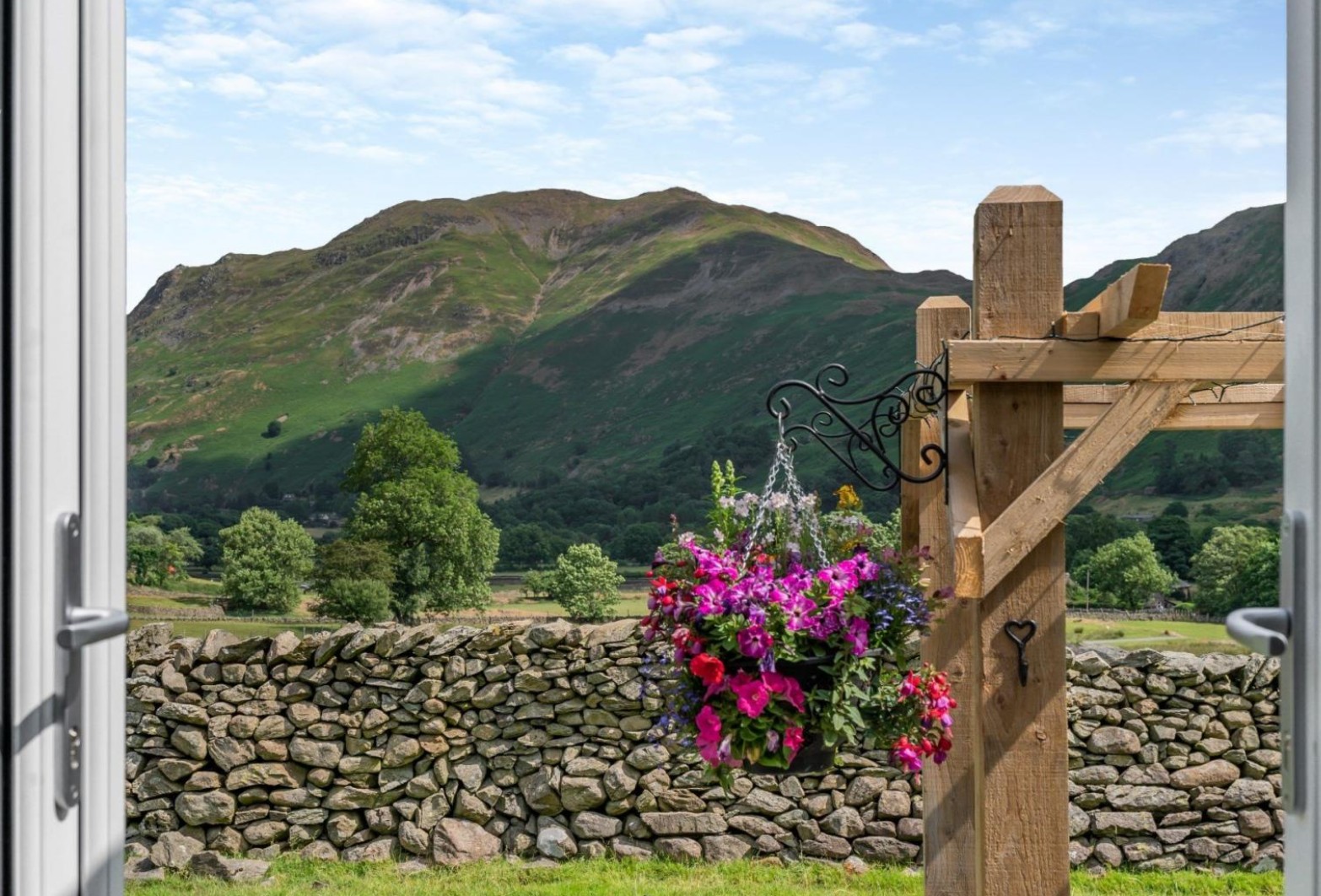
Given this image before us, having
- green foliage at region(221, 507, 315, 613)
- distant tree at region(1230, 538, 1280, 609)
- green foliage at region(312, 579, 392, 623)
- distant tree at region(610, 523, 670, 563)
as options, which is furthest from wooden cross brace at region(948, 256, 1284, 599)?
distant tree at region(610, 523, 670, 563)

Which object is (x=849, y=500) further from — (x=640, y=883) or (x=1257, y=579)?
(x=1257, y=579)

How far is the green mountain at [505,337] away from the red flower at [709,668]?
16.1 m

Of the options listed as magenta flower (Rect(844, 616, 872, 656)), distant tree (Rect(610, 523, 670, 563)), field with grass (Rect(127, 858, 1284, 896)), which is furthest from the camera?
distant tree (Rect(610, 523, 670, 563))

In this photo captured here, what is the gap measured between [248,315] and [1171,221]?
2276cm

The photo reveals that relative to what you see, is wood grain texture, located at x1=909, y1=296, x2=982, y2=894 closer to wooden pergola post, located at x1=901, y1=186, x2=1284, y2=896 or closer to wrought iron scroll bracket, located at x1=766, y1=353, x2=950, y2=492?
wrought iron scroll bracket, located at x1=766, y1=353, x2=950, y2=492

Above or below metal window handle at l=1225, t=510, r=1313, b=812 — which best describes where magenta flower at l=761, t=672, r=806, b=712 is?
below

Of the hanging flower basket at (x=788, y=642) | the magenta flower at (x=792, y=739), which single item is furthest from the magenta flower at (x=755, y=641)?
the magenta flower at (x=792, y=739)

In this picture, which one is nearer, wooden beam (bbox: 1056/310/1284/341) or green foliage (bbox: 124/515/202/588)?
wooden beam (bbox: 1056/310/1284/341)

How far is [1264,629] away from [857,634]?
1.34 meters

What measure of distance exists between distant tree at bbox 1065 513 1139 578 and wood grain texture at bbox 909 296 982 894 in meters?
6.57

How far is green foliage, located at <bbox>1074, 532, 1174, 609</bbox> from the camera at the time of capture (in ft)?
26.1

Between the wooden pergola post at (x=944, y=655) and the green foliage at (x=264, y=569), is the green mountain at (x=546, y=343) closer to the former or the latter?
the green foliage at (x=264, y=569)

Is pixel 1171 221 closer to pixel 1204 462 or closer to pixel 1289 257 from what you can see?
pixel 1204 462

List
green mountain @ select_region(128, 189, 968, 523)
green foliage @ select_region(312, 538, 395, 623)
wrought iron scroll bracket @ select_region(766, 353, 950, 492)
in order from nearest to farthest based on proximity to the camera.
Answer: wrought iron scroll bracket @ select_region(766, 353, 950, 492) < green foliage @ select_region(312, 538, 395, 623) < green mountain @ select_region(128, 189, 968, 523)
